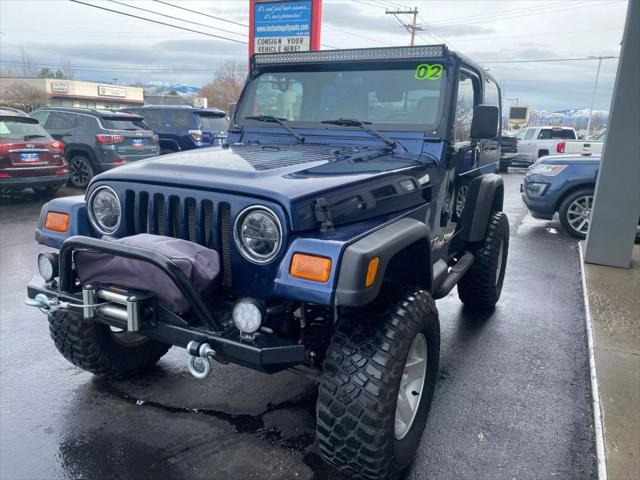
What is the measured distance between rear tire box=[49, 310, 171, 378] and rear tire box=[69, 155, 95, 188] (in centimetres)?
892

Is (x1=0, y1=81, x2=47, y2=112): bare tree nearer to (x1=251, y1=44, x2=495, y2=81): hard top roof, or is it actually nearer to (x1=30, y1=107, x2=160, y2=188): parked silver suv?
(x1=30, y1=107, x2=160, y2=188): parked silver suv

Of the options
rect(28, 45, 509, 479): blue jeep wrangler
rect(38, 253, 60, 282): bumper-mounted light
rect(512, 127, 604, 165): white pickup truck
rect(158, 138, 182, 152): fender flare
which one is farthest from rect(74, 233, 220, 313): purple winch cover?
rect(512, 127, 604, 165): white pickup truck

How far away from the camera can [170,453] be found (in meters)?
2.89

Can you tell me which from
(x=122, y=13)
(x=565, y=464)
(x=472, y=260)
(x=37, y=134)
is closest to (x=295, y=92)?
(x=472, y=260)

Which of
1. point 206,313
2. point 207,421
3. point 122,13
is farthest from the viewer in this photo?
point 122,13

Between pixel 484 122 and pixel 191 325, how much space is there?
2.46 meters

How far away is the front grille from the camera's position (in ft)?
8.23

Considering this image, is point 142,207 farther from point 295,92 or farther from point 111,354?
point 295,92

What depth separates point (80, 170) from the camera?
11.6m

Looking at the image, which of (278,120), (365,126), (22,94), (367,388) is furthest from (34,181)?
(22,94)

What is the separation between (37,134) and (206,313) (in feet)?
31.3

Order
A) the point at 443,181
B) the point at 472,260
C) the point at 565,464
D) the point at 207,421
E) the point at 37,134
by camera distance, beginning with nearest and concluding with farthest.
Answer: the point at 565,464
the point at 207,421
the point at 443,181
the point at 472,260
the point at 37,134

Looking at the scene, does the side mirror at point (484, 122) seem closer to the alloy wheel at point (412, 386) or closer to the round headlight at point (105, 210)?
the alloy wheel at point (412, 386)

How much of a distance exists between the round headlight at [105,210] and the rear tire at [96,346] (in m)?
0.59
